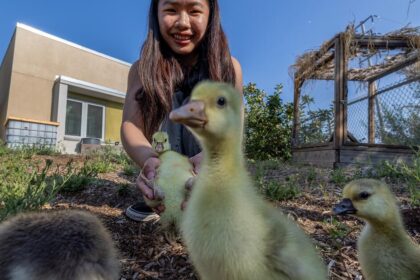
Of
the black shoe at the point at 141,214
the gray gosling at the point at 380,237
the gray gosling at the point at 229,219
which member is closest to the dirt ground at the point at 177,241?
the black shoe at the point at 141,214

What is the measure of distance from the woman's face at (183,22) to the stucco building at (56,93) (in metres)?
8.35

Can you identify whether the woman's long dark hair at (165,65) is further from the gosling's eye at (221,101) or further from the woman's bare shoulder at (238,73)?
the gosling's eye at (221,101)

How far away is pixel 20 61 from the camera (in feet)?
36.6

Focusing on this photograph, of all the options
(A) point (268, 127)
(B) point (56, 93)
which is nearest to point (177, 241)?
(A) point (268, 127)

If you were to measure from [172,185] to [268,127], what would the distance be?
8.20 meters

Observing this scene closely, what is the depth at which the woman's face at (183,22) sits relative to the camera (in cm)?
224

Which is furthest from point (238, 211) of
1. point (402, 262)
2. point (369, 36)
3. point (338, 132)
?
point (369, 36)

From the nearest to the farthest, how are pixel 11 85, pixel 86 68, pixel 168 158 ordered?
pixel 168 158 → pixel 11 85 → pixel 86 68

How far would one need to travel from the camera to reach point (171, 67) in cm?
239

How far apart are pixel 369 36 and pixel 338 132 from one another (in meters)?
1.60

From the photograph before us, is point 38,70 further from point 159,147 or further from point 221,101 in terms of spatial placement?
point 221,101

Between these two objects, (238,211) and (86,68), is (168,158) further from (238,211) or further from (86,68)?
(86,68)

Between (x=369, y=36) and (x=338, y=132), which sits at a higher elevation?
(x=369, y=36)

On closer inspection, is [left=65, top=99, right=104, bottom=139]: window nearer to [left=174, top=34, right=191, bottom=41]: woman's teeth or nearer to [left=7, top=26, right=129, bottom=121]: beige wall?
[left=7, top=26, right=129, bottom=121]: beige wall
